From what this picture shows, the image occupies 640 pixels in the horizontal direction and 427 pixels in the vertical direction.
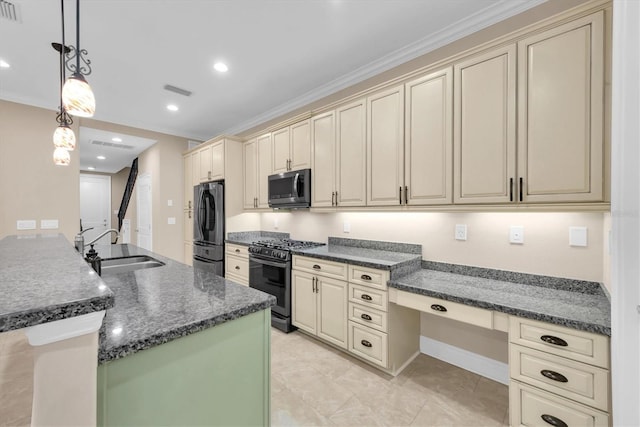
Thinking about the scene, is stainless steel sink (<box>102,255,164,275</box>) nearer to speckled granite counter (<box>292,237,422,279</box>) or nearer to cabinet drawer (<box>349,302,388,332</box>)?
speckled granite counter (<box>292,237,422,279</box>)

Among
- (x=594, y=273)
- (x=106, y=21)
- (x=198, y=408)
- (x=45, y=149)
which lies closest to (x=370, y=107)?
(x=594, y=273)

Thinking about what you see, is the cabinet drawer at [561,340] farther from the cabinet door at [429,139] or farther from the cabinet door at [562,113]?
the cabinet door at [429,139]

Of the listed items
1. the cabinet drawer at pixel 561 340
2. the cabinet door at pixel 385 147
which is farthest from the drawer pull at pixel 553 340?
the cabinet door at pixel 385 147

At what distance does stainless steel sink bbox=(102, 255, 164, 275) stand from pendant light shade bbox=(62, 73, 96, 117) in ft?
3.85

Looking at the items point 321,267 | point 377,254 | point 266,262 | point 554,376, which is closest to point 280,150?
point 266,262

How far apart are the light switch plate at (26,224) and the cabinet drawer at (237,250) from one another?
2526mm

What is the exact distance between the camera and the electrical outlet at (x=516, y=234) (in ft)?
6.62

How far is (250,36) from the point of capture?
240 cm

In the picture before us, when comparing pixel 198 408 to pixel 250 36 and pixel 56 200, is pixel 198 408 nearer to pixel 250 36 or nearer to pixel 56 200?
pixel 250 36

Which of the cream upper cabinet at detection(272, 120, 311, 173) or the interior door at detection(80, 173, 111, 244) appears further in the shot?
the interior door at detection(80, 173, 111, 244)

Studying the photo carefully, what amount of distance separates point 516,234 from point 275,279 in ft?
7.55

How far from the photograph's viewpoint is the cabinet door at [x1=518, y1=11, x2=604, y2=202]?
1500mm

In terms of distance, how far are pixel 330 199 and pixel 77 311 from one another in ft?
7.95

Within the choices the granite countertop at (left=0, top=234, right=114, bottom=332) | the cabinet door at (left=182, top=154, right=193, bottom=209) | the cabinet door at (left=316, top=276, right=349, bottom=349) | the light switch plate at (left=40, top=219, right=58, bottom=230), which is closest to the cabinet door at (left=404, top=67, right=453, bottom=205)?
the cabinet door at (left=316, top=276, right=349, bottom=349)
